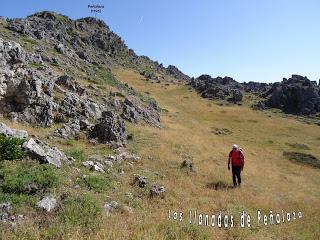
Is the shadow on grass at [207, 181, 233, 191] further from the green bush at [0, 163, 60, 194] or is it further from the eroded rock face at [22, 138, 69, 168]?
the green bush at [0, 163, 60, 194]

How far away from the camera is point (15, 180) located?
14.7m

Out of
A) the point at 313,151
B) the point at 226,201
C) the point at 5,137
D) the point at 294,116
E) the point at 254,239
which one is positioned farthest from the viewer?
the point at 294,116

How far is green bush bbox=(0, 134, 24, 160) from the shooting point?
653 inches

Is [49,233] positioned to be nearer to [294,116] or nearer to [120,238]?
[120,238]

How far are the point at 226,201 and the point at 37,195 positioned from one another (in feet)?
28.3

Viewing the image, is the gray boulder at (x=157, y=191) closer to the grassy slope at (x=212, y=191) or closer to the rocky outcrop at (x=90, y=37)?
the grassy slope at (x=212, y=191)

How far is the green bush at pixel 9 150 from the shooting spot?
16578mm

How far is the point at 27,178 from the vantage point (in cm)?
1495

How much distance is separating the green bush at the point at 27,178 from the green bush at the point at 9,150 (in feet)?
1.76

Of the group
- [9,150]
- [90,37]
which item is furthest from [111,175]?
[90,37]

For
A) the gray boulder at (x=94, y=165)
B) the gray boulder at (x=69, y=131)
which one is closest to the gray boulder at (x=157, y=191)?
the gray boulder at (x=94, y=165)

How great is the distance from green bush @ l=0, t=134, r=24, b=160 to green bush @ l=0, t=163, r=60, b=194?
0.54m

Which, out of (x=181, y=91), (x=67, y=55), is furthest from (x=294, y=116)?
(x=67, y=55)

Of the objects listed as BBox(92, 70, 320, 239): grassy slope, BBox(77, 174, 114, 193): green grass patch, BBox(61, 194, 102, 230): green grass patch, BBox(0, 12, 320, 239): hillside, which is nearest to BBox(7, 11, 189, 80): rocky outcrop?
BBox(0, 12, 320, 239): hillside
